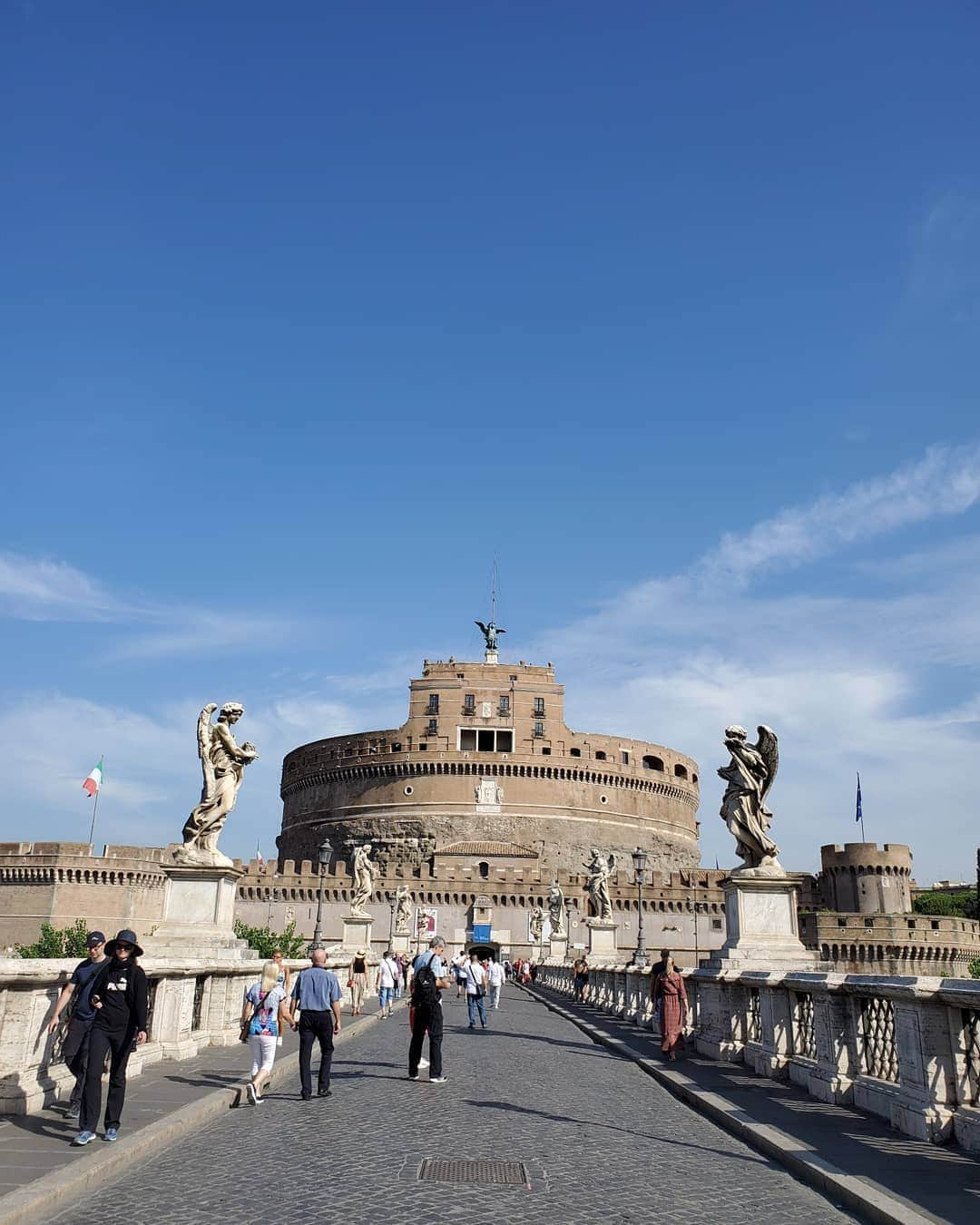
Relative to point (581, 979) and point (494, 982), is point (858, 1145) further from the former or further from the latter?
point (581, 979)

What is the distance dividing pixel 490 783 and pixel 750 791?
68478mm

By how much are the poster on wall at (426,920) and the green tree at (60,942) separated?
18.0m

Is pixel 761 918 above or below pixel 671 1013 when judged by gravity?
above

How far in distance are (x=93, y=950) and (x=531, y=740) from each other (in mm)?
76439

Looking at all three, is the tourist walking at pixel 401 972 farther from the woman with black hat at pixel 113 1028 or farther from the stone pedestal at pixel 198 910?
the woman with black hat at pixel 113 1028

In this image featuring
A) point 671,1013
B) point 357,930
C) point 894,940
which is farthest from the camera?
point 894,940

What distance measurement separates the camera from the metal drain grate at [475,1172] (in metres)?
6.02

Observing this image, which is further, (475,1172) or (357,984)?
(357,984)

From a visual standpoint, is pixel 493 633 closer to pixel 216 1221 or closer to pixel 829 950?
pixel 829 950

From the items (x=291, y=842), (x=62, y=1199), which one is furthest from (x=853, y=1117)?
(x=291, y=842)

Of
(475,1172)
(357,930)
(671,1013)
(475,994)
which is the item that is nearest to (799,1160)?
(475,1172)

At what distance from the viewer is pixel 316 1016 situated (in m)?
9.41

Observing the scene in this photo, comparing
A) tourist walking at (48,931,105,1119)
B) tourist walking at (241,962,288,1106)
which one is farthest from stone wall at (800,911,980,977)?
tourist walking at (48,931,105,1119)

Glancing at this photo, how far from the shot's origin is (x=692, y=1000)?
45.8 ft
